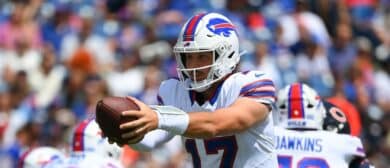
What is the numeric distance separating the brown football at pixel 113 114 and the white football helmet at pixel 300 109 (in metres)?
2.32

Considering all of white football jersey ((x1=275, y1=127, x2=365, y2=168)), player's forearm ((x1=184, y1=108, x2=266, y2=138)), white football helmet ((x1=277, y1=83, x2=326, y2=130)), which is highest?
player's forearm ((x1=184, y1=108, x2=266, y2=138))

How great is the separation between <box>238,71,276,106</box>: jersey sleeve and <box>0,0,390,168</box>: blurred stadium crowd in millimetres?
5844

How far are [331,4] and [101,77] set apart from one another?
335 cm

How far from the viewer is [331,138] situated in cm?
748

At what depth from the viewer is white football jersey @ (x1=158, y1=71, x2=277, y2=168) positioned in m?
6.30

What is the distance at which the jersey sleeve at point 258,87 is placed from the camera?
6.19 m

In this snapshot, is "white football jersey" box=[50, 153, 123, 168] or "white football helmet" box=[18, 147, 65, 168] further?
"white football helmet" box=[18, 147, 65, 168]

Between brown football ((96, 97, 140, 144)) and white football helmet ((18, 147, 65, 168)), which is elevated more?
brown football ((96, 97, 140, 144))

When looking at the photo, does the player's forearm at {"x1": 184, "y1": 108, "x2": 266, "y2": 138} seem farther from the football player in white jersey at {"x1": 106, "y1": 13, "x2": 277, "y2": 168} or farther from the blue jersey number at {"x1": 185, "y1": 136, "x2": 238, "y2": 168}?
the blue jersey number at {"x1": 185, "y1": 136, "x2": 238, "y2": 168}

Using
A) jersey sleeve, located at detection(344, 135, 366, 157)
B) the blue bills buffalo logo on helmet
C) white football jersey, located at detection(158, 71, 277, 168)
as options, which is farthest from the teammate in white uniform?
the blue bills buffalo logo on helmet

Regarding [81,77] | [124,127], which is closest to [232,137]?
[124,127]

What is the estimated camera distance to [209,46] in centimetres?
627

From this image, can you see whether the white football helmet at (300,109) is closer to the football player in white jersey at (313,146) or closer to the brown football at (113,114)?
the football player in white jersey at (313,146)

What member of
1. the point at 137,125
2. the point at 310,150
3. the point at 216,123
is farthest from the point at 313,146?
the point at 137,125
